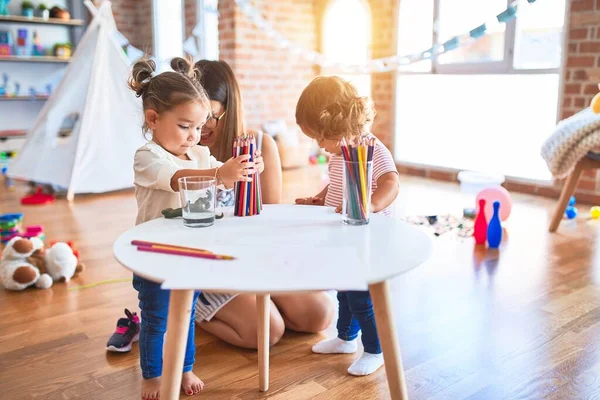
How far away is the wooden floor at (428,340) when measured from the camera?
50.8 inches

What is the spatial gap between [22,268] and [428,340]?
1376 millimetres

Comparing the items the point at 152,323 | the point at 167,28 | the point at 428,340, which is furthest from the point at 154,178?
the point at 167,28

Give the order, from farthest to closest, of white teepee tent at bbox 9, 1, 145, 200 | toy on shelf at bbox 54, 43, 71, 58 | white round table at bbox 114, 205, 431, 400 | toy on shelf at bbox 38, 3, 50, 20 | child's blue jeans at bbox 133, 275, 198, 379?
toy on shelf at bbox 54, 43, 71, 58 → toy on shelf at bbox 38, 3, 50, 20 → white teepee tent at bbox 9, 1, 145, 200 → child's blue jeans at bbox 133, 275, 198, 379 → white round table at bbox 114, 205, 431, 400

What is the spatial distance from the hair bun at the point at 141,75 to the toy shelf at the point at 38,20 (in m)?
4.41

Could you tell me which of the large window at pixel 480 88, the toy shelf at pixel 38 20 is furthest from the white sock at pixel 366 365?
the toy shelf at pixel 38 20

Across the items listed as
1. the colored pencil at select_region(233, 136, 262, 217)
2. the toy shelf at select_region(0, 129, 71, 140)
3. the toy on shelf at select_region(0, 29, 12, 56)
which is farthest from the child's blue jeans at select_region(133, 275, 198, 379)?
the toy on shelf at select_region(0, 29, 12, 56)

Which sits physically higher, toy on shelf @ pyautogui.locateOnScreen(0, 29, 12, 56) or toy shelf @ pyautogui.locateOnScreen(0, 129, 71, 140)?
toy on shelf @ pyautogui.locateOnScreen(0, 29, 12, 56)

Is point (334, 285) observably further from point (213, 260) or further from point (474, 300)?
point (474, 300)

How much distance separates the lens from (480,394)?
49.2 inches

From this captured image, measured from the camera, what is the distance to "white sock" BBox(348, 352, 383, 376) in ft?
4.39

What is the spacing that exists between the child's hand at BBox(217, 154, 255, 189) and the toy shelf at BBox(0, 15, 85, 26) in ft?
15.5

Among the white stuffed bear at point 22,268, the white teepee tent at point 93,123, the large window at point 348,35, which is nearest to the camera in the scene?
the white stuffed bear at point 22,268

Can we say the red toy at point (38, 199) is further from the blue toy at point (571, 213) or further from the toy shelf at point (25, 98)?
the blue toy at point (571, 213)

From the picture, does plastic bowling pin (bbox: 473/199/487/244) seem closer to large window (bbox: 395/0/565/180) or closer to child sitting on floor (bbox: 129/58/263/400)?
large window (bbox: 395/0/565/180)
